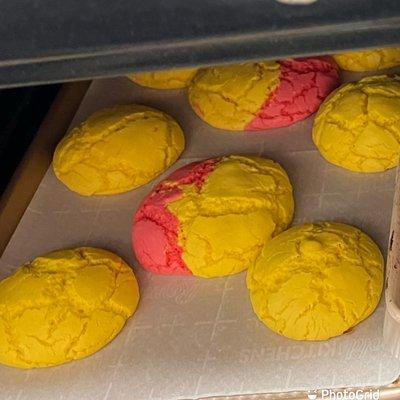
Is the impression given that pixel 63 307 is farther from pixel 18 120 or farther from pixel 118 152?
pixel 18 120

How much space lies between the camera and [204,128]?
1.56m

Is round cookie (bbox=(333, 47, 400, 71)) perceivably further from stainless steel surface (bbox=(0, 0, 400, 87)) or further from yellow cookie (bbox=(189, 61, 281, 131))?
stainless steel surface (bbox=(0, 0, 400, 87))

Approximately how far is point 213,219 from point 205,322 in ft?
0.59

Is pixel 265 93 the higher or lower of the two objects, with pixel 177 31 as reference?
lower

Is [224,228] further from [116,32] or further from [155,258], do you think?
[116,32]

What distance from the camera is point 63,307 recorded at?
1.24 meters

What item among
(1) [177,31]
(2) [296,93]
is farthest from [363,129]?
(1) [177,31]

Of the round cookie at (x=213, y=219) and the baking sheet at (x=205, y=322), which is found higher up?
the round cookie at (x=213, y=219)

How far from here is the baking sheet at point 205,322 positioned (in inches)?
43.4

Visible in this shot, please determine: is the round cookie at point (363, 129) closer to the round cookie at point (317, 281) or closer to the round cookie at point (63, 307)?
the round cookie at point (317, 281)

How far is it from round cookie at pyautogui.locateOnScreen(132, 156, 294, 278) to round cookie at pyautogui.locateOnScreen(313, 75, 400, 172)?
103 millimetres

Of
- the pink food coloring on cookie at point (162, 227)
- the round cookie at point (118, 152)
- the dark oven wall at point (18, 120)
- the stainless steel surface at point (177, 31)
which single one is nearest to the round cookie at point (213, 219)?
the pink food coloring on cookie at point (162, 227)

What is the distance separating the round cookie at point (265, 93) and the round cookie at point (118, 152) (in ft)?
0.29

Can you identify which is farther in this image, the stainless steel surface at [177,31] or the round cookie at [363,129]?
the round cookie at [363,129]
